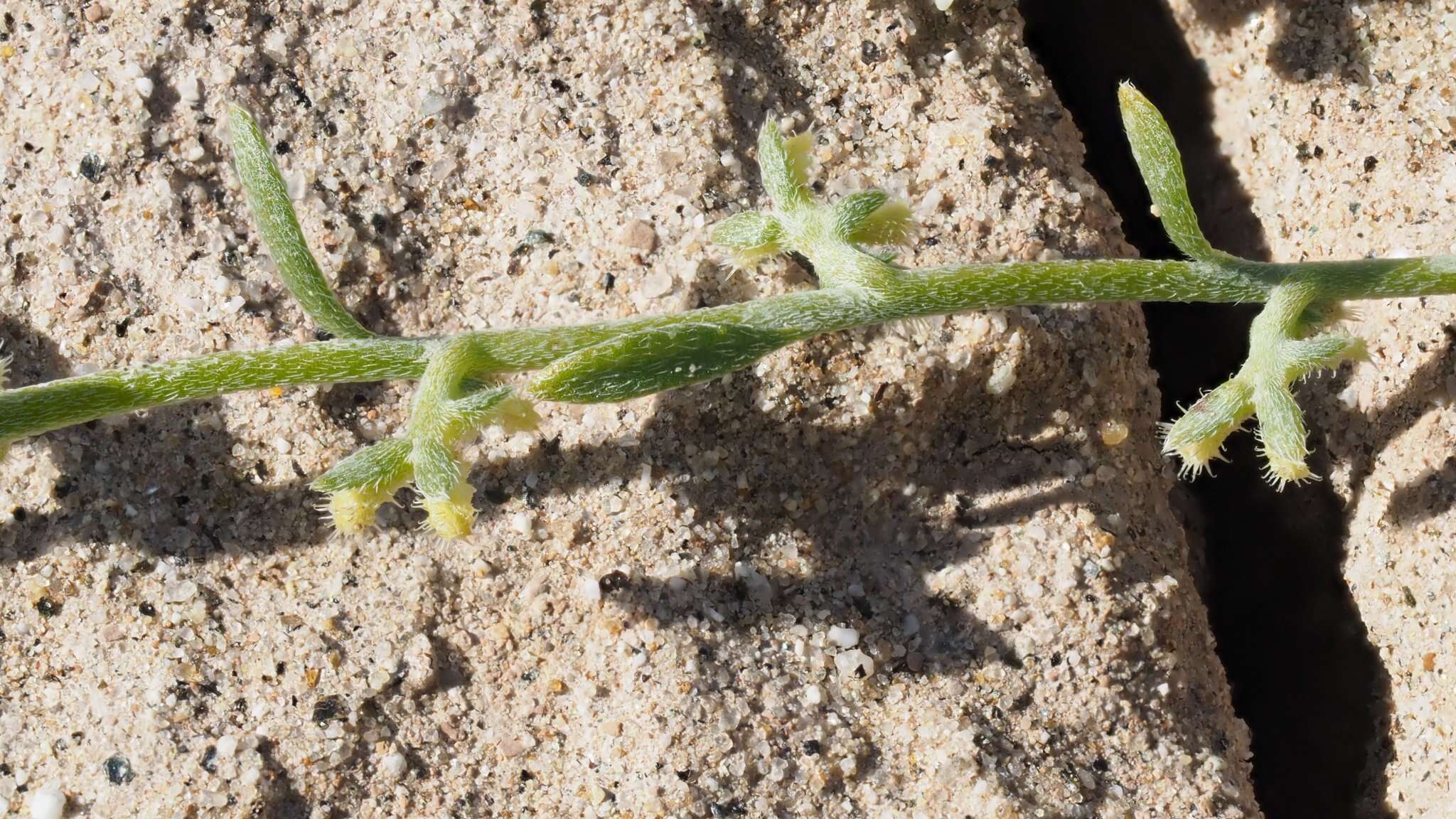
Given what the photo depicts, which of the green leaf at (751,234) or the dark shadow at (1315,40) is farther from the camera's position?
the dark shadow at (1315,40)

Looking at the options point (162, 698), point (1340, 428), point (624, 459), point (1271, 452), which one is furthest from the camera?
point (1340, 428)

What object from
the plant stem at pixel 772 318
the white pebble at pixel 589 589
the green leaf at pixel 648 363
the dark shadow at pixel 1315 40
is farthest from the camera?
the dark shadow at pixel 1315 40

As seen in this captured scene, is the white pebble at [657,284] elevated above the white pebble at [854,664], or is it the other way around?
the white pebble at [657,284]

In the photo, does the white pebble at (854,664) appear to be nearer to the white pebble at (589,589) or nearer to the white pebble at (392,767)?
the white pebble at (589,589)

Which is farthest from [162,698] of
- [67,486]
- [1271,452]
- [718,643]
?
[1271,452]

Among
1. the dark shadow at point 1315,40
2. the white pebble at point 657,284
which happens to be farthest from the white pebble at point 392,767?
the dark shadow at point 1315,40

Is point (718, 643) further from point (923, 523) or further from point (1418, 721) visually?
point (1418, 721)
